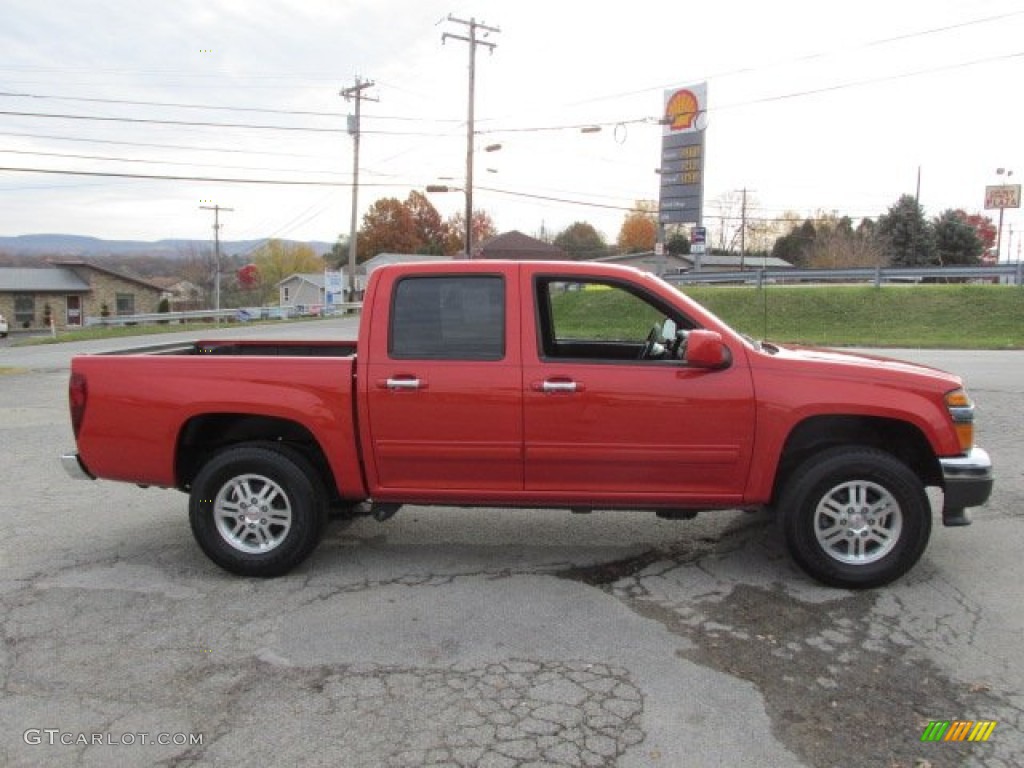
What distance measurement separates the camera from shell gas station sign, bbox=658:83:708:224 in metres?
38.2

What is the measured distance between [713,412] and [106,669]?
3.19 meters

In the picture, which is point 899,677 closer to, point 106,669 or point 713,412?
point 713,412

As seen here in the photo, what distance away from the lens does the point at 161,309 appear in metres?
61.5

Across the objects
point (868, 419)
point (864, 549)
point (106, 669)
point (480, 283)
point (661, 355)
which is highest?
point (480, 283)

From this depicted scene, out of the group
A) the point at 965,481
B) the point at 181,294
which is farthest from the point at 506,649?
the point at 181,294

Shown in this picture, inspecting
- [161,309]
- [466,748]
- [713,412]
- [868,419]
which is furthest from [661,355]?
[161,309]

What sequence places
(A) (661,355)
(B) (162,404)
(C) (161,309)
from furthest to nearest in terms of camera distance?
(C) (161,309) → (A) (661,355) → (B) (162,404)

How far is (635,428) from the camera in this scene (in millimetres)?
4398

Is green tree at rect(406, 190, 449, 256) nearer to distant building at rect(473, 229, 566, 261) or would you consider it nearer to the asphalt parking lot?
distant building at rect(473, 229, 566, 261)

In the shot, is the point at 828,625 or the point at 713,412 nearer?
the point at 828,625

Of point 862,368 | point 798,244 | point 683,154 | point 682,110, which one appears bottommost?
point 862,368

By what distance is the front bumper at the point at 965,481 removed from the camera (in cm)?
435

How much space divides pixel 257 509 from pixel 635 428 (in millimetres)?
2217

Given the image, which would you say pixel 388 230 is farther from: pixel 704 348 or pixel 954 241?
pixel 704 348
